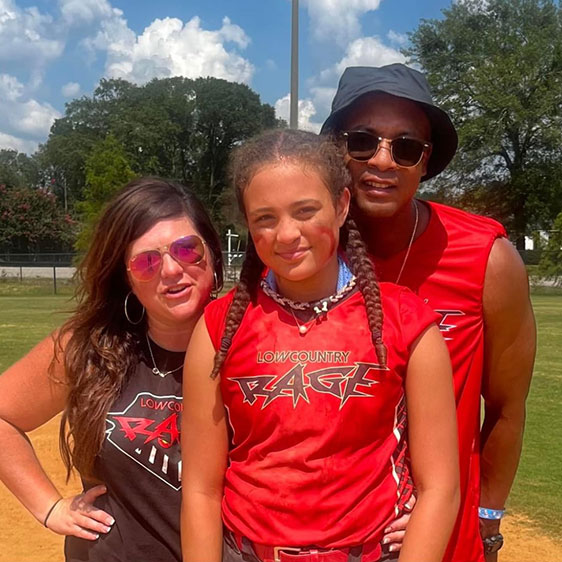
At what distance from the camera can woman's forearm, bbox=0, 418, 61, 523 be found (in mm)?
2635

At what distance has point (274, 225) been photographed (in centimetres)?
197

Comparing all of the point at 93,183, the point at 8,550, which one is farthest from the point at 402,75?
the point at 93,183

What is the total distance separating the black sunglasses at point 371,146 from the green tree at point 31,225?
5015cm

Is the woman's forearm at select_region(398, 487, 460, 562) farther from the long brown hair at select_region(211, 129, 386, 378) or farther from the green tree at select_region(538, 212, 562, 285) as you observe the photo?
the green tree at select_region(538, 212, 562, 285)

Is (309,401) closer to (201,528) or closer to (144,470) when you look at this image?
(201,528)

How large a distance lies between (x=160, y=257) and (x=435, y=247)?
2.95 feet

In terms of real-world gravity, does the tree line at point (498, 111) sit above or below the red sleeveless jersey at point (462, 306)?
above

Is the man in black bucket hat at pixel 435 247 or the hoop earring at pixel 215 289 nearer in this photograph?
the man in black bucket hat at pixel 435 247

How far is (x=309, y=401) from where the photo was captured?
190 centimetres

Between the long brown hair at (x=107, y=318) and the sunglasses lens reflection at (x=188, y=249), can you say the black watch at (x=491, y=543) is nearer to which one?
the long brown hair at (x=107, y=318)

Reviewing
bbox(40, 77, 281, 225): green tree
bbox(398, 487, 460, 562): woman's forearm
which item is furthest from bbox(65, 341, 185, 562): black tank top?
bbox(40, 77, 281, 225): green tree

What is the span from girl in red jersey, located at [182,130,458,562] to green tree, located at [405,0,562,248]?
45824 millimetres

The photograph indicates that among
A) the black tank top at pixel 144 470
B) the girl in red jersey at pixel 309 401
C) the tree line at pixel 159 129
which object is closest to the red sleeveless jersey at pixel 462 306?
the girl in red jersey at pixel 309 401

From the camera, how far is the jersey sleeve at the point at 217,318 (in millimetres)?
2004
